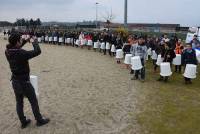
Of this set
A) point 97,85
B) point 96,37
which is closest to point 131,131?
point 97,85

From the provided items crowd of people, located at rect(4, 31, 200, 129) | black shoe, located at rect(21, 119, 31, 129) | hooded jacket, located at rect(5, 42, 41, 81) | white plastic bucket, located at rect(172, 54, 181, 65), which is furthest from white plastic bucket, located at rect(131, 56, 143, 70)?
hooded jacket, located at rect(5, 42, 41, 81)

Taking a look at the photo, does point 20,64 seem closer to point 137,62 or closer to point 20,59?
point 20,59

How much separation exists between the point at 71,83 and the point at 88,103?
404 centimetres

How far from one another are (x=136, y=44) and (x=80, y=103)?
5754mm

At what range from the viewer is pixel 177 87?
15695mm

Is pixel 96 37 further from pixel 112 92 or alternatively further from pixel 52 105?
pixel 52 105

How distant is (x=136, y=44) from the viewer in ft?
56.9

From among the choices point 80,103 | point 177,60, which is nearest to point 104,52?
point 177,60

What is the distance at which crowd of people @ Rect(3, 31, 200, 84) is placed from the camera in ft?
57.1

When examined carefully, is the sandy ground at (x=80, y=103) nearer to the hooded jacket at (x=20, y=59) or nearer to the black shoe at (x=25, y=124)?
the black shoe at (x=25, y=124)

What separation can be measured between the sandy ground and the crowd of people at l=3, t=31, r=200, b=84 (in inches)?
61.5

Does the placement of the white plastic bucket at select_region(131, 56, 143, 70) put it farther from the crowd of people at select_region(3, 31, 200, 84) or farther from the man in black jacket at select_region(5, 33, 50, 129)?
the man in black jacket at select_region(5, 33, 50, 129)

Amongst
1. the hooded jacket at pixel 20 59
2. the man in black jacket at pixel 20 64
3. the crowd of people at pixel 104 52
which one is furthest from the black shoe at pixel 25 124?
the hooded jacket at pixel 20 59

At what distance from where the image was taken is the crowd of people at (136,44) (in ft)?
57.1
